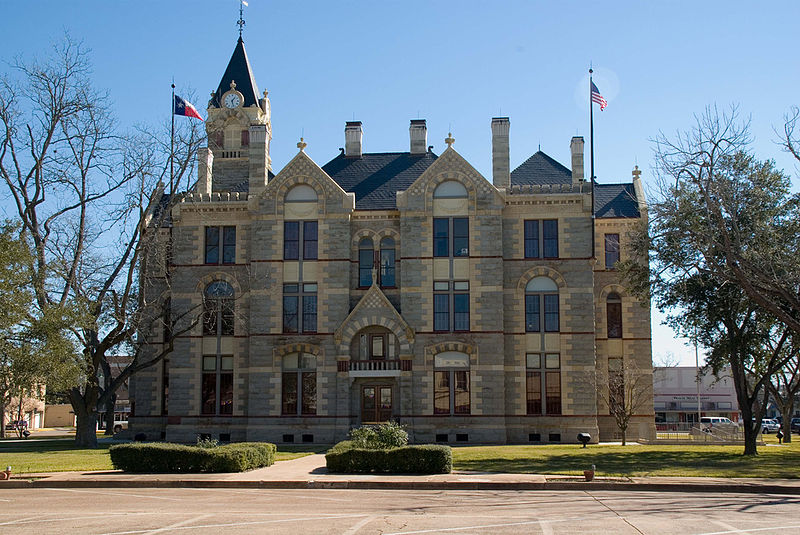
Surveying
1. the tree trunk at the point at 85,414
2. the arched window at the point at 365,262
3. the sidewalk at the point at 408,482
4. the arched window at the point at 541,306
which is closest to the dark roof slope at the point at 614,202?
the arched window at the point at 541,306

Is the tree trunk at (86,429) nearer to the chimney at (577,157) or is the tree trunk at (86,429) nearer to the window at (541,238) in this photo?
the window at (541,238)

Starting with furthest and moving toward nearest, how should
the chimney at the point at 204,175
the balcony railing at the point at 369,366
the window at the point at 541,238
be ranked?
the chimney at the point at 204,175 < the window at the point at 541,238 < the balcony railing at the point at 369,366

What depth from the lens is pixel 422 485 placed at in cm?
2205

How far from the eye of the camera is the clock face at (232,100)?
56.8m

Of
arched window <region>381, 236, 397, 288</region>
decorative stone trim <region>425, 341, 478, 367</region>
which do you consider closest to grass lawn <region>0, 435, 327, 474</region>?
decorative stone trim <region>425, 341, 478, 367</region>

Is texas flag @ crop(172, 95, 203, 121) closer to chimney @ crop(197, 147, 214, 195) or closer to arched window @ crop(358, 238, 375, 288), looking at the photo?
chimney @ crop(197, 147, 214, 195)

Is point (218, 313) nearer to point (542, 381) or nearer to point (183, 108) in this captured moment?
point (183, 108)

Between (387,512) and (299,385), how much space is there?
27127mm

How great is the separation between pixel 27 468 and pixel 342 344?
1811 cm

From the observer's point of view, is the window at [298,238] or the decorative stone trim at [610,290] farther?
the decorative stone trim at [610,290]

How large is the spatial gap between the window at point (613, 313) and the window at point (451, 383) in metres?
8.88

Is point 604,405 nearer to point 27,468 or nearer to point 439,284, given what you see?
point 439,284

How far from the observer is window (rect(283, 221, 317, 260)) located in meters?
44.7

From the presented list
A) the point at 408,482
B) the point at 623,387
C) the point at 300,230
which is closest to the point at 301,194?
the point at 300,230
